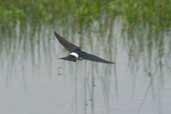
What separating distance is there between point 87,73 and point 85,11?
4.34ft

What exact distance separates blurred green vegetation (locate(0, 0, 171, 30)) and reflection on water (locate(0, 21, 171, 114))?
146 millimetres

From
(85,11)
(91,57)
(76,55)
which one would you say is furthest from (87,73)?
(85,11)

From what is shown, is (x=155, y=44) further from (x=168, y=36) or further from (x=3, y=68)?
A: (x=3, y=68)

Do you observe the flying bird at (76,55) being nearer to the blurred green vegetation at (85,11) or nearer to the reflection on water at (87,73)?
the reflection on water at (87,73)

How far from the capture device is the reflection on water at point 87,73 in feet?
19.0

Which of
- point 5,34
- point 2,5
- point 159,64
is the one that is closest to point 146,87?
point 159,64

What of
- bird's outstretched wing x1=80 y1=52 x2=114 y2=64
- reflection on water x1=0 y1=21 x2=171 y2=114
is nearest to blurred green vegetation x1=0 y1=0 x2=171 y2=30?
reflection on water x1=0 y1=21 x2=171 y2=114

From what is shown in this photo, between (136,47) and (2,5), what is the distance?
147 centimetres

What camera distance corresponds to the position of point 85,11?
24.8 ft

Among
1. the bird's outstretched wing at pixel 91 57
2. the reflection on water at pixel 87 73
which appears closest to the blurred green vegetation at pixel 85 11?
the reflection on water at pixel 87 73

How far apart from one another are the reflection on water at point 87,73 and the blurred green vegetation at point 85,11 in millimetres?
146

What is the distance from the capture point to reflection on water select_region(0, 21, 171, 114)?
580 cm

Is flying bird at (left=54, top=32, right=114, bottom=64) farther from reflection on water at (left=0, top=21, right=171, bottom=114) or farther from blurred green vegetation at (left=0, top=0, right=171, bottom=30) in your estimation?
blurred green vegetation at (left=0, top=0, right=171, bottom=30)

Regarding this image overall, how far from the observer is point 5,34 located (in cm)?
723
